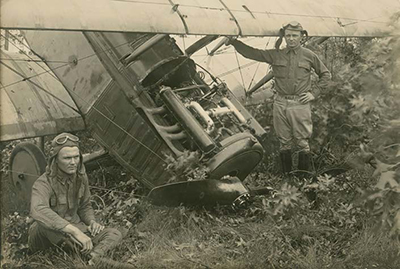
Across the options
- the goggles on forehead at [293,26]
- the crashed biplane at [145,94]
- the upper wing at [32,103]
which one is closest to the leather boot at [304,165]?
the crashed biplane at [145,94]

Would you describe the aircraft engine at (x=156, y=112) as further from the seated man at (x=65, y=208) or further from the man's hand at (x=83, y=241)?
the man's hand at (x=83, y=241)

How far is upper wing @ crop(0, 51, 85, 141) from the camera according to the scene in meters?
5.65

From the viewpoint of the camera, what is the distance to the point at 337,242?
5082mm

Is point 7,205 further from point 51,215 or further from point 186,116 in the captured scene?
point 186,116

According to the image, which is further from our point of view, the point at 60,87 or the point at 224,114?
the point at 60,87

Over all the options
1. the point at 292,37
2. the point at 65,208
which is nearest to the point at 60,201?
the point at 65,208

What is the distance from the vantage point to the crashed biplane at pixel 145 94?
17.3 feet

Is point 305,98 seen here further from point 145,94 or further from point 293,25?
point 145,94

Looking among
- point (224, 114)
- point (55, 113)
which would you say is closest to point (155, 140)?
point (224, 114)

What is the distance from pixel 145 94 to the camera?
5.95 meters

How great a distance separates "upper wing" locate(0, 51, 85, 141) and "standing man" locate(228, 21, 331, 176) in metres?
1.98

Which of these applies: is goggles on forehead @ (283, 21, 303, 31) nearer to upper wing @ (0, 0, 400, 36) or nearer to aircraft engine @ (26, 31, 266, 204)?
upper wing @ (0, 0, 400, 36)

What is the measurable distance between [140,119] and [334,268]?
2383mm

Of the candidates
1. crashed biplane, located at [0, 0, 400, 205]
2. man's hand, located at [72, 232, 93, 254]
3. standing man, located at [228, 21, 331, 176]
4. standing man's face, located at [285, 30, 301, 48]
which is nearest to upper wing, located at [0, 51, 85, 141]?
crashed biplane, located at [0, 0, 400, 205]
